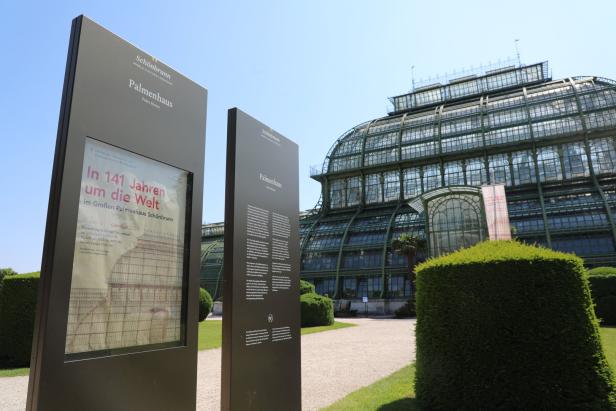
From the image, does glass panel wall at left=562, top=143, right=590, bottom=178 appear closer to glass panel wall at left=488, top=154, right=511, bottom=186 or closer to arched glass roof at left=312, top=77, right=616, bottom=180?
arched glass roof at left=312, top=77, right=616, bottom=180

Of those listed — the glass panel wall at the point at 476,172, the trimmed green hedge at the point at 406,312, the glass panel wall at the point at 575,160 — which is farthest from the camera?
the glass panel wall at the point at 476,172

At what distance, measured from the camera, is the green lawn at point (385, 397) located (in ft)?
26.7

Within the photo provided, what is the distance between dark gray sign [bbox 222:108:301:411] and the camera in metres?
5.23

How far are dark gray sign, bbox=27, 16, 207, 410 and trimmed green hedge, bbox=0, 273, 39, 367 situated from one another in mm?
13362

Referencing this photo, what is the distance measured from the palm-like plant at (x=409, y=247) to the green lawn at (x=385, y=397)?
3121 centimetres

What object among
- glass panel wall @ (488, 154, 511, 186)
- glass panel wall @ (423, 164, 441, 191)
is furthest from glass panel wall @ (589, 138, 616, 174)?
glass panel wall @ (423, 164, 441, 191)

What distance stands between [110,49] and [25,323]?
14543 millimetres

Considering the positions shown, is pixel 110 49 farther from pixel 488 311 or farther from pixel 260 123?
pixel 488 311

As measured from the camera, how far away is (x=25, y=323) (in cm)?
1455

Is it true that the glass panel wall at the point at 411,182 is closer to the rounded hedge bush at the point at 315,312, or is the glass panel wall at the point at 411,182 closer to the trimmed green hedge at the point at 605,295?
the rounded hedge bush at the point at 315,312

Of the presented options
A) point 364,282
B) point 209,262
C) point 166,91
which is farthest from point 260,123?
point 209,262

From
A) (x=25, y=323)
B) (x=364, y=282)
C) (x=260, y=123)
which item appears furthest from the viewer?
(x=364, y=282)

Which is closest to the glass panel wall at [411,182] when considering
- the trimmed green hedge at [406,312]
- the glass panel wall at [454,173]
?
the glass panel wall at [454,173]

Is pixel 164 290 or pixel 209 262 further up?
pixel 209 262
